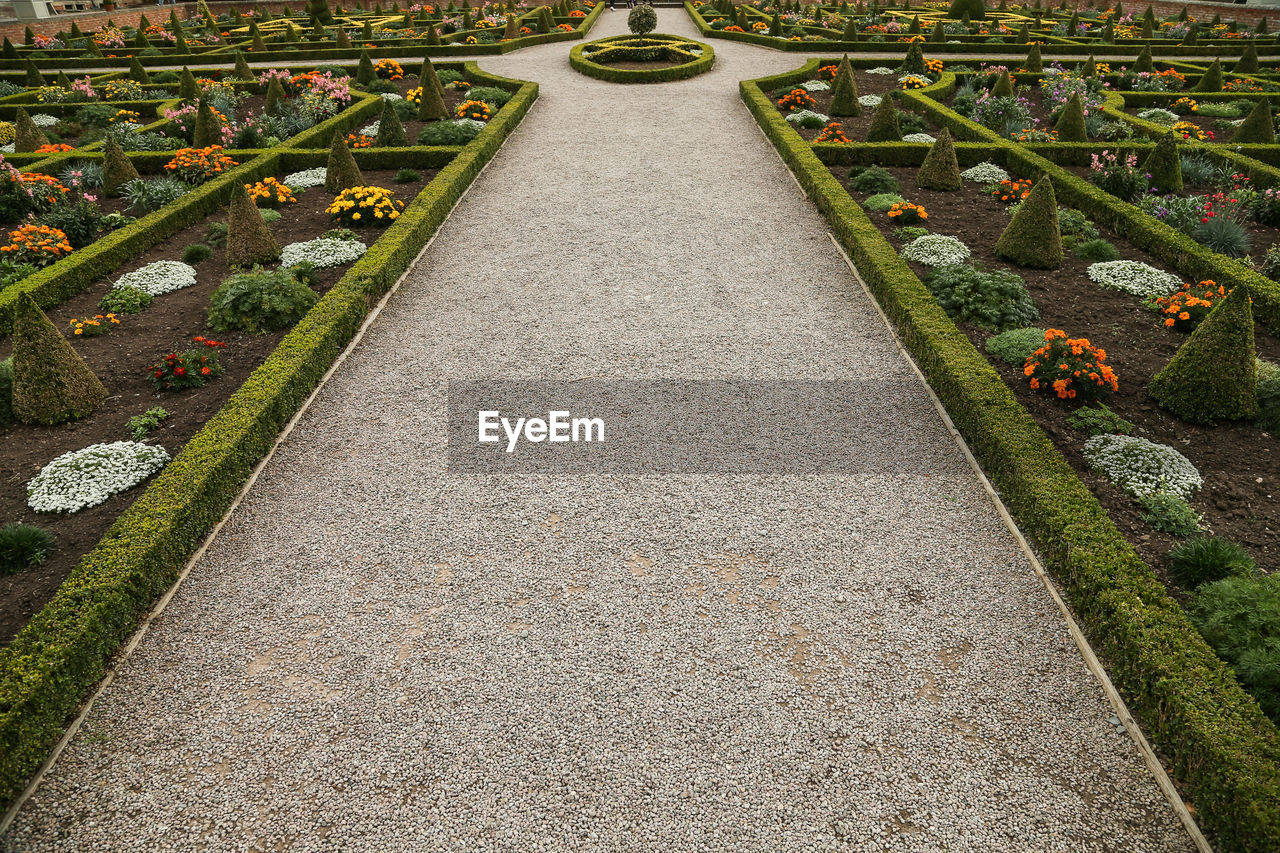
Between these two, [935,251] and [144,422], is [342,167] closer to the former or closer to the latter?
[144,422]

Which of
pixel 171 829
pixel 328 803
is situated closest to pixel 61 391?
pixel 171 829

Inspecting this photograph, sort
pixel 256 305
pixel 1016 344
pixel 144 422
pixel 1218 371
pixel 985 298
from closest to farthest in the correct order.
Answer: pixel 1218 371 → pixel 144 422 → pixel 1016 344 → pixel 256 305 → pixel 985 298

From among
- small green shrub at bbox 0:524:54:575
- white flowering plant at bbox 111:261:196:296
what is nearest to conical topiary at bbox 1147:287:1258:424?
small green shrub at bbox 0:524:54:575

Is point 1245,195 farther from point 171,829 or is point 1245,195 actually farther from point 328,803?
point 171,829

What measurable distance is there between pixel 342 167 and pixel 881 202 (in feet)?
37.3

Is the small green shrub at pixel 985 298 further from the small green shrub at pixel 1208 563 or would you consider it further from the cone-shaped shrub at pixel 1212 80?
the cone-shaped shrub at pixel 1212 80

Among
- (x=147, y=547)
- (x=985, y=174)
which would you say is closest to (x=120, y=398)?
(x=147, y=547)

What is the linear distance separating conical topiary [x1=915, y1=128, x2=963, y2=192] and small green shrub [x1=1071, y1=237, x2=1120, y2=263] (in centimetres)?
384

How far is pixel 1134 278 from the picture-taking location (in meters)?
11.5

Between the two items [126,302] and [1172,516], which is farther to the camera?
[126,302]

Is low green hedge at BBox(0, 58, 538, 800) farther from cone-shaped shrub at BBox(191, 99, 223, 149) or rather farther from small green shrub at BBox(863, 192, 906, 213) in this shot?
cone-shaped shrub at BBox(191, 99, 223, 149)

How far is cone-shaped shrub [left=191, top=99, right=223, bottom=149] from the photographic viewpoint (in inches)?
738

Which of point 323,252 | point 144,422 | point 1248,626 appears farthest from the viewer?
point 323,252

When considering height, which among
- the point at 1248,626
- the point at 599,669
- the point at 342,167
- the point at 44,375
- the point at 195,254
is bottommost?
the point at 599,669
